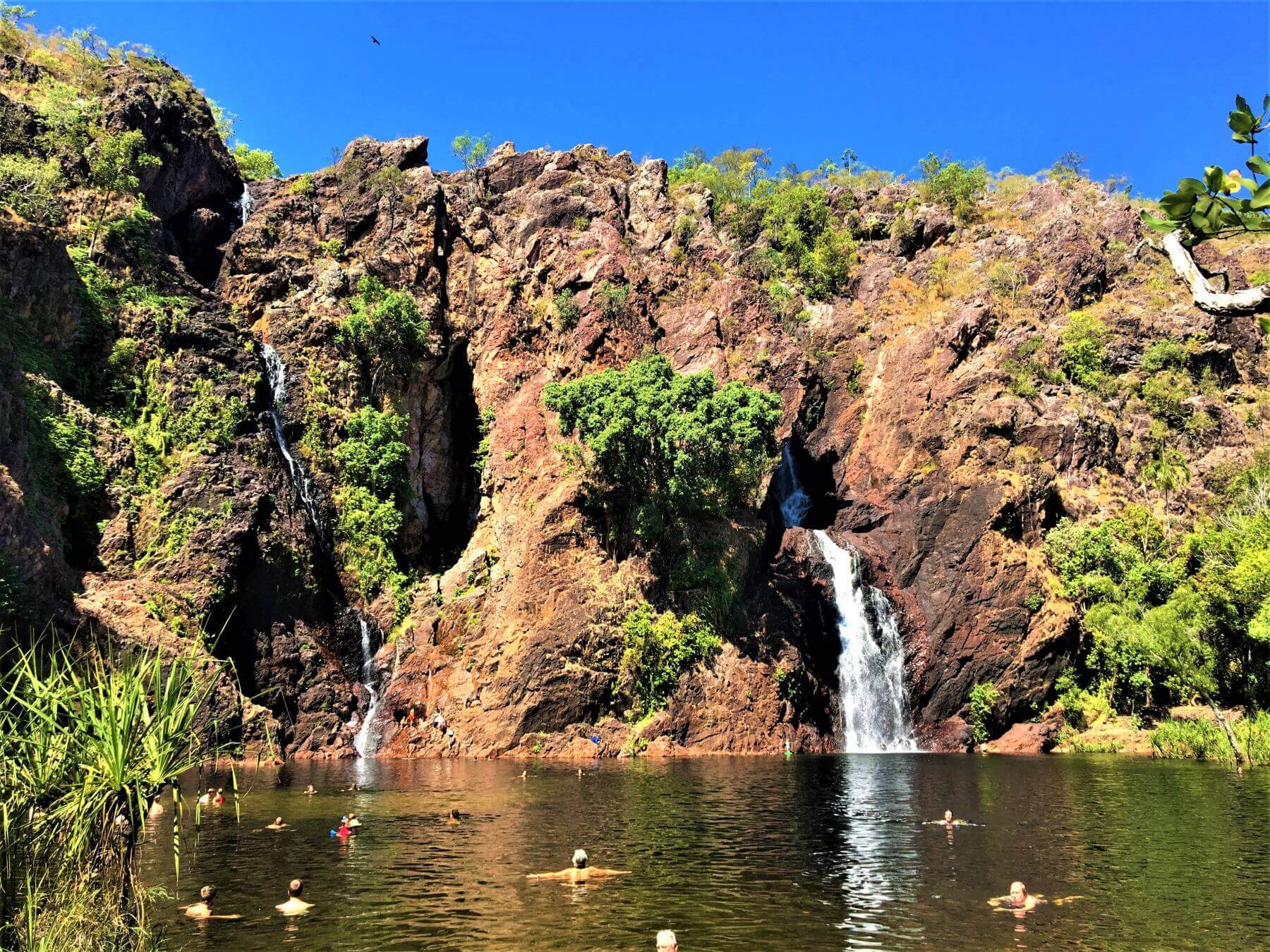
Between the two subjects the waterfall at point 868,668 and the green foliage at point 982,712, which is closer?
the green foliage at point 982,712

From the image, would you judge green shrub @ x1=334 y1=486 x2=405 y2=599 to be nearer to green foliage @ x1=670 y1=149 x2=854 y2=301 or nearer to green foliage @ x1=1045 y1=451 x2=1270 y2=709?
green foliage @ x1=670 y1=149 x2=854 y2=301

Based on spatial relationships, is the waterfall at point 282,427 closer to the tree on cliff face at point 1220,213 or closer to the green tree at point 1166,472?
the tree on cliff face at point 1220,213

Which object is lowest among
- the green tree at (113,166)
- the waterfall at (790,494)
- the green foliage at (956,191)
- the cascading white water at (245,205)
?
the waterfall at (790,494)

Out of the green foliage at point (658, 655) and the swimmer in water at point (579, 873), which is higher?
the green foliage at point (658, 655)

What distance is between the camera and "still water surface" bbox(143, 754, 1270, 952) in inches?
619

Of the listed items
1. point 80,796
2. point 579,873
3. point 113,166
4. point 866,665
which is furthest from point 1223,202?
point 113,166

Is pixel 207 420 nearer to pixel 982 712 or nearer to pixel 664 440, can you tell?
pixel 664 440

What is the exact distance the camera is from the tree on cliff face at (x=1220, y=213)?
5094 millimetres

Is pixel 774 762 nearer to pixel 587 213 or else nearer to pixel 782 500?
pixel 782 500

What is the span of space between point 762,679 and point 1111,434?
33.7 meters

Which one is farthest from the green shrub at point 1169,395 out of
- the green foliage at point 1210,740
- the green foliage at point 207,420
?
the green foliage at point 207,420

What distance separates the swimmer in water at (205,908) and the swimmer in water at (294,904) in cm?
82

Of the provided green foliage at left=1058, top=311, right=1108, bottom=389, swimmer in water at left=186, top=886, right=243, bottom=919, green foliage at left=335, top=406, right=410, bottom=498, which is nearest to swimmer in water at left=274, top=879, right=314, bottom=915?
swimmer in water at left=186, top=886, right=243, bottom=919

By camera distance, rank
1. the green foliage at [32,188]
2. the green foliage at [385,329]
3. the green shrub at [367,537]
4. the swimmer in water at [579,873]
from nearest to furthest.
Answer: the swimmer in water at [579,873]
the green foliage at [32,188]
the green shrub at [367,537]
the green foliage at [385,329]
